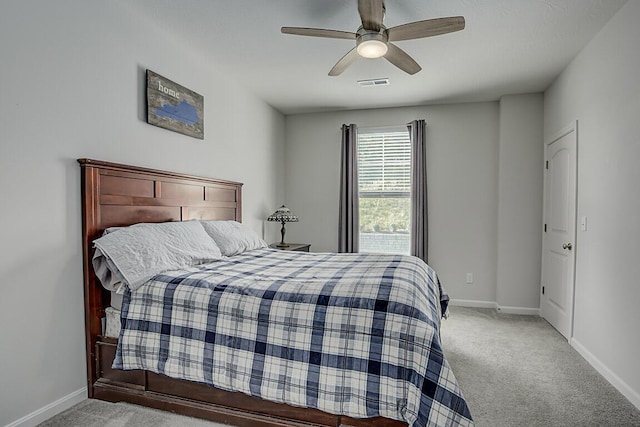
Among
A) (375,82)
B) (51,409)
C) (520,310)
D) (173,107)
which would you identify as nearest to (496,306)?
(520,310)

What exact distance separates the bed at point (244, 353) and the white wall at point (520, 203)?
2.30 metres

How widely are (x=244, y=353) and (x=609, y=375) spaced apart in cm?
255

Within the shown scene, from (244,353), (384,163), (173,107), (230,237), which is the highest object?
(173,107)

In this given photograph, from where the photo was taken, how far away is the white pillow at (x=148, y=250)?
2.02 m

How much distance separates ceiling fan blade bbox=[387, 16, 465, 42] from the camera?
81.9 inches

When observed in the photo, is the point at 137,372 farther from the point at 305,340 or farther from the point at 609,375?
the point at 609,375

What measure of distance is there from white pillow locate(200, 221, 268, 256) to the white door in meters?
Answer: 2.94

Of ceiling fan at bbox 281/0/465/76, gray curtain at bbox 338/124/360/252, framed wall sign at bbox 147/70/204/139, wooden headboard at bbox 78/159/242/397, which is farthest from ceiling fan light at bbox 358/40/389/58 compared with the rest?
gray curtain at bbox 338/124/360/252

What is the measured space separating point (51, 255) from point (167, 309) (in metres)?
0.73

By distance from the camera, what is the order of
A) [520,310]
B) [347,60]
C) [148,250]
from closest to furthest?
[148,250], [347,60], [520,310]

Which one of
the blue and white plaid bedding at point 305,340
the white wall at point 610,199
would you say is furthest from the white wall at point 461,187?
the blue and white plaid bedding at point 305,340

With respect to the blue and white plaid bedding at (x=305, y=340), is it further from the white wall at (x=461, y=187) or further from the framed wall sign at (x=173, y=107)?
the white wall at (x=461, y=187)

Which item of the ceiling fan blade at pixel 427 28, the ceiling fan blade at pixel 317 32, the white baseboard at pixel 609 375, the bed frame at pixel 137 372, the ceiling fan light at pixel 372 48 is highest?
the ceiling fan blade at pixel 317 32

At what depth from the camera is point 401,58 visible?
2576mm
